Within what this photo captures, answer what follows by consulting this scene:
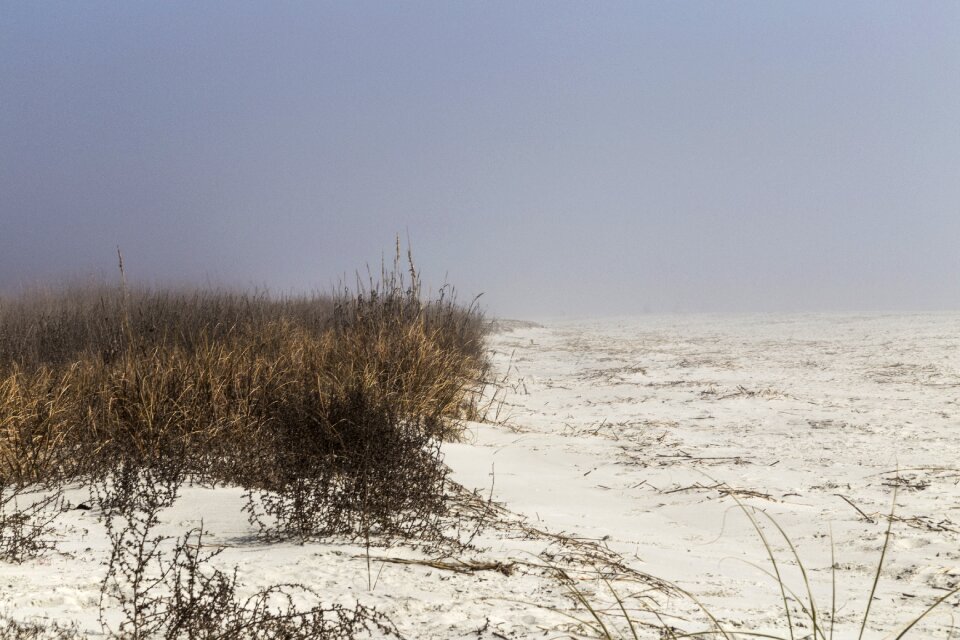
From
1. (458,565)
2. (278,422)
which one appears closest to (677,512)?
(458,565)

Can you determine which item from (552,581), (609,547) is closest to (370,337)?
(609,547)

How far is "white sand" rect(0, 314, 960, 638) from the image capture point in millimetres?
2268

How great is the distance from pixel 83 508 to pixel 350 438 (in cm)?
139

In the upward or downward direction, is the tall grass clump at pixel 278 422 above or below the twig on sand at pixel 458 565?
above

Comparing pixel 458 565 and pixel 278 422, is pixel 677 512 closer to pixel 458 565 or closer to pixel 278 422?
pixel 458 565

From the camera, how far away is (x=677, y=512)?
13.2 feet

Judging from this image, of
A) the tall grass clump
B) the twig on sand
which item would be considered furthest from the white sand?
the tall grass clump

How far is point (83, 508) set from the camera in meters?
3.36

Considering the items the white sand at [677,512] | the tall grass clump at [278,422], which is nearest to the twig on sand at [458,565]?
the white sand at [677,512]

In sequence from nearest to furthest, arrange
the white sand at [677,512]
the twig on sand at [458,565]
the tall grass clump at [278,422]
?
the white sand at [677,512], the twig on sand at [458,565], the tall grass clump at [278,422]

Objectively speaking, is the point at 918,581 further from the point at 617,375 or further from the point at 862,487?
the point at 617,375

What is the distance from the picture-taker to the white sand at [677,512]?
227 centimetres

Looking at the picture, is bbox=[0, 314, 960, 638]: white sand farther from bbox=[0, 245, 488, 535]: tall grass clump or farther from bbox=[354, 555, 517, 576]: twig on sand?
bbox=[0, 245, 488, 535]: tall grass clump

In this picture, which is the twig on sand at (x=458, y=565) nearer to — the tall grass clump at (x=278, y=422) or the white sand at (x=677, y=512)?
the white sand at (x=677, y=512)
